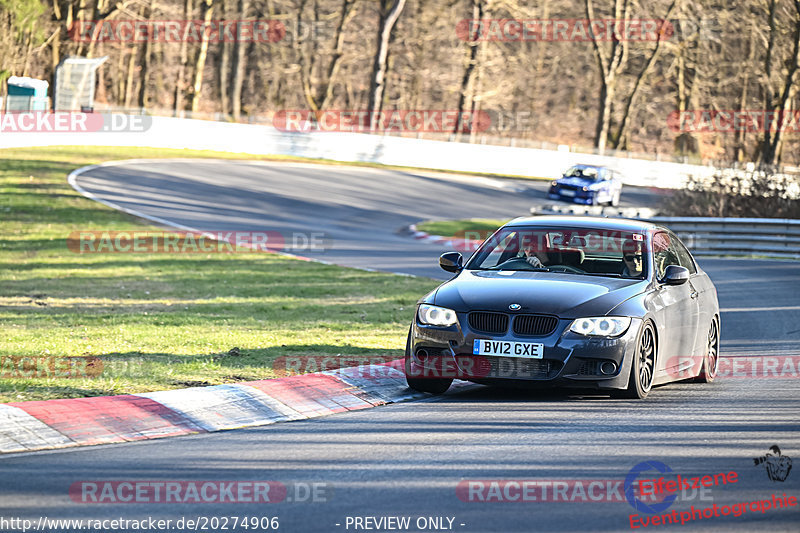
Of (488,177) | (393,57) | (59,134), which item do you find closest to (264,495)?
(59,134)

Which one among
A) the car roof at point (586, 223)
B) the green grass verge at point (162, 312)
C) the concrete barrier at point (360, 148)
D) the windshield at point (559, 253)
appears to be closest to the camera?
the green grass verge at point (162, 312)

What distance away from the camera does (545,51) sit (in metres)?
77.2

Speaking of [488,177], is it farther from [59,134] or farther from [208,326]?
[208,326]

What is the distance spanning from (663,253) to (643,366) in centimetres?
158

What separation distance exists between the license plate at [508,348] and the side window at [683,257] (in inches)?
109

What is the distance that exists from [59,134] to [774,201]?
2589 cm

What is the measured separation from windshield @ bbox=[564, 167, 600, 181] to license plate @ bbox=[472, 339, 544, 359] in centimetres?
3552

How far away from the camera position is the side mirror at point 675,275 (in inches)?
374

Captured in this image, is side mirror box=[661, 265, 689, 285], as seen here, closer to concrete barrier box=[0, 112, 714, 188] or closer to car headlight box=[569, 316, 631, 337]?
car headlight box=[569, 316, 631, 337]

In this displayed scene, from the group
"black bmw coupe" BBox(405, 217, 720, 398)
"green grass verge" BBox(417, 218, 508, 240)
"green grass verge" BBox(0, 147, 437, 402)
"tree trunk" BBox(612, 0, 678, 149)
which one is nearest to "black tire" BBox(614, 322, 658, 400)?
"black bmw coupe" BBox(405, 217, 720, 398)

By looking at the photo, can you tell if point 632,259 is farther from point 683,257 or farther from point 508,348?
point 508,348

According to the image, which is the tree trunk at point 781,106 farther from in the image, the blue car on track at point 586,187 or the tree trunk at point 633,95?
the tree trunk at point 633,95

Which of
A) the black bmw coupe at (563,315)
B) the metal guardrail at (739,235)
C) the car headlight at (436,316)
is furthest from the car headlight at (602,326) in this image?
the metal guardrail at (739,235)

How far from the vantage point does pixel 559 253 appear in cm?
998
